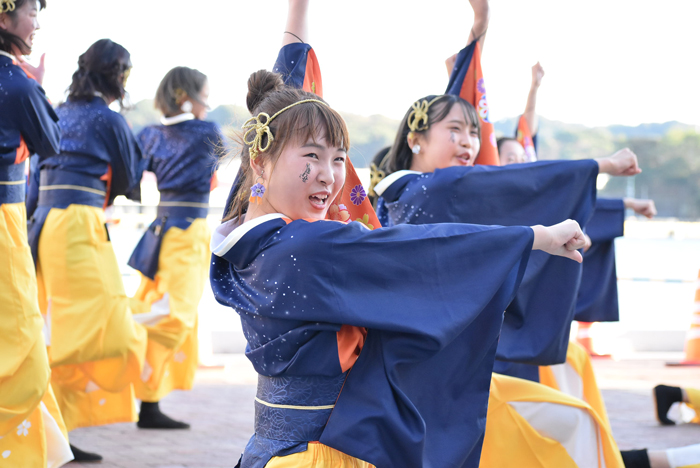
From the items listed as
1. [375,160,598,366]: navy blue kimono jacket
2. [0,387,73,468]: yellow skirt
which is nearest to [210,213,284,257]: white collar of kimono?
[375,160,598,366]: navy blue kimono jacket

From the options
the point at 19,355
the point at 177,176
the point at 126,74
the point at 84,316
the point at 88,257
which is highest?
the point at 126,74

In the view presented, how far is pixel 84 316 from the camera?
3.48 metres

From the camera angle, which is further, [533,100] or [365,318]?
[533,100]

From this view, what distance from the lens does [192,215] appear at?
4473mm

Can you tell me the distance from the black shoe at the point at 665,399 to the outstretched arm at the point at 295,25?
3.18m

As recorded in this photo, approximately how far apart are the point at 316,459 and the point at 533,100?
354cm

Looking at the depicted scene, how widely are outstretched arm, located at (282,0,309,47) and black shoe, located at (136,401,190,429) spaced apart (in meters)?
2.62

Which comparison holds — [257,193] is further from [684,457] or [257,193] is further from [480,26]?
[684,457]

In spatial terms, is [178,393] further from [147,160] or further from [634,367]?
[634,367]

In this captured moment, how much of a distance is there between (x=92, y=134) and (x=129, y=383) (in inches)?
48.5

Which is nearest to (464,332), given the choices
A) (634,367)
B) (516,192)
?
(516,192)

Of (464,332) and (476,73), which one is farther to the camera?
(476,73)

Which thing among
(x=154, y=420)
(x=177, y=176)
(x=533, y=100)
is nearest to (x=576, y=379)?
(x=533, y=100)

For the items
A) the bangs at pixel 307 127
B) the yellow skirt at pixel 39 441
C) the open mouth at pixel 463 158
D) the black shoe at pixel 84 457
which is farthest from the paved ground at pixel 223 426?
the bangs at pixel 307 127
